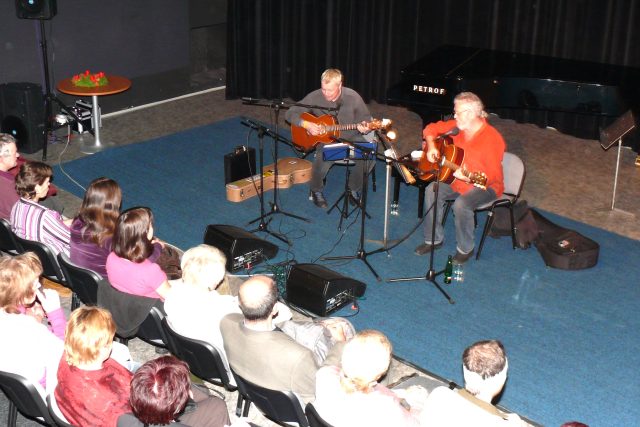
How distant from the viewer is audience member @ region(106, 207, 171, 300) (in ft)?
16.5

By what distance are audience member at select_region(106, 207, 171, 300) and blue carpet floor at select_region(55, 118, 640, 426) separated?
1677mm

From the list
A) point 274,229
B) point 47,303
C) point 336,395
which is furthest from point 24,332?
point 274,229

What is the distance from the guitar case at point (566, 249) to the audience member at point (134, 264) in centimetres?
329

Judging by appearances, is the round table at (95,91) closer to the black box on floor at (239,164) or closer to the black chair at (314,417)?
the black box on floor at (239,164)

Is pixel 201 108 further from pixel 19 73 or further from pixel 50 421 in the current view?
pixel 50 421

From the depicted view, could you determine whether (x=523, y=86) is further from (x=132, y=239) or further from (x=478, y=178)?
(x=132, y=239)

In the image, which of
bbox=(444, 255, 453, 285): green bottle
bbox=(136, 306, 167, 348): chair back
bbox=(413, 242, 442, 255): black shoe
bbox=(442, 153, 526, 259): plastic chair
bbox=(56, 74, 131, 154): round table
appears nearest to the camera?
bbox=(136, 306, 167, 348): chair back

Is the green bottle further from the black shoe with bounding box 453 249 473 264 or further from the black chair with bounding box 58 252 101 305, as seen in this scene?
the black chair with bounding box 58 252 101 305

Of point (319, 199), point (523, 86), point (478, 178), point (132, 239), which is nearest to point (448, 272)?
point (478, 178)

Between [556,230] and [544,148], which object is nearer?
[556,230]

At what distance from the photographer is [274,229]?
751cm

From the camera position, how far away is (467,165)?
22.1 feet

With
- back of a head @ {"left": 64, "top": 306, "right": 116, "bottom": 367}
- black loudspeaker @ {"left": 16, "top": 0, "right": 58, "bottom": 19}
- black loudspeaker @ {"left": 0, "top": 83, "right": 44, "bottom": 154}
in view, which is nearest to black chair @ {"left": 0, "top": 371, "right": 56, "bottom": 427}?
back of a head @ {"left": 64, "top": 306, "right": 116, "bottom": 367}

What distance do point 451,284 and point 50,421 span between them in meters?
3.38
